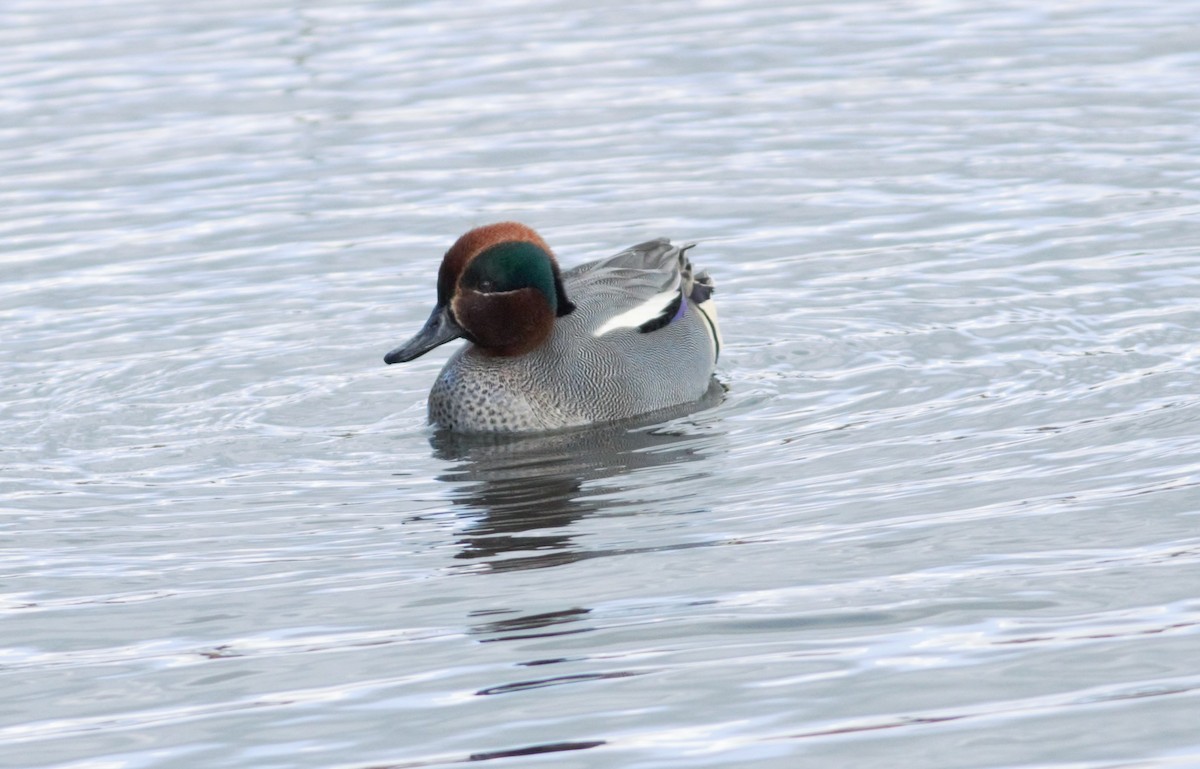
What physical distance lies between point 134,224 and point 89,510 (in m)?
5.40

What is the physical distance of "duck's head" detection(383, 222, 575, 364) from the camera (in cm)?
986

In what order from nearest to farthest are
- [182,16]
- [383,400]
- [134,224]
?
1. [383,400]
2. [134,224]
3. [182,16]

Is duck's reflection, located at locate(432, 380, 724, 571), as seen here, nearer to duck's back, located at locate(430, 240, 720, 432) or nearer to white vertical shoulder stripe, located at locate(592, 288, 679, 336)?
duck's back, located at locate(430, 240, 720, 432)

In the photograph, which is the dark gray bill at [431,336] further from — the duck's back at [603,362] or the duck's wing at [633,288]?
the duck's wing at [633,288]

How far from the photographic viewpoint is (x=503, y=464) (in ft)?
30.5

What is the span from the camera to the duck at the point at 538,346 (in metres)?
9.88

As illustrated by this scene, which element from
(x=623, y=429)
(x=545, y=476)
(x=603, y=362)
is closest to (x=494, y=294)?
(x=603, y=362)

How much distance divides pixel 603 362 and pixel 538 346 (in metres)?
0.34

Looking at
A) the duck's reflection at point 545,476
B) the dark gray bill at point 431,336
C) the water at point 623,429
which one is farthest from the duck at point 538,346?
the water at point 623,429

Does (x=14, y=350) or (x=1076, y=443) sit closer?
(x=1076, y=443)

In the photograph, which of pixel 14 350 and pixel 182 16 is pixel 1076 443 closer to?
pixel 14 350

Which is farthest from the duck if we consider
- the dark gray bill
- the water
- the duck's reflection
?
the water

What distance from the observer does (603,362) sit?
10.1 metres

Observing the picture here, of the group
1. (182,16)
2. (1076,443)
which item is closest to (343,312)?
(1076,443)
